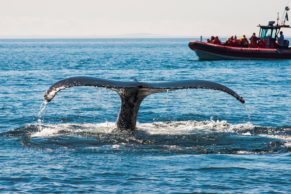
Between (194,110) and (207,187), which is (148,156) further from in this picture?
(194,110)

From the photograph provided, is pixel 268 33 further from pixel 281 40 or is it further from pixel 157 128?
pixel 157 128

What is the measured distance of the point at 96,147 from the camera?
48.0 feet

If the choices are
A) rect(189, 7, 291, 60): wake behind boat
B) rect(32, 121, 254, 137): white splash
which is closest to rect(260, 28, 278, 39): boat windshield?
rect(189, 7, 291, 60): wake behind boat

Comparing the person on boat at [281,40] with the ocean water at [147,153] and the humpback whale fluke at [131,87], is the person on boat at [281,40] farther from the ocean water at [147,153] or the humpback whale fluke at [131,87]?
the humpback whale fluke at [131,87]

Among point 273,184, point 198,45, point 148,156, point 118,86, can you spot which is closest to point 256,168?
point 273,184

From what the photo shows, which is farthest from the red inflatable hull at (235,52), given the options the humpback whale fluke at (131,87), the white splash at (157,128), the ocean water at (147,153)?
the humpback whale fluke at (131,87)

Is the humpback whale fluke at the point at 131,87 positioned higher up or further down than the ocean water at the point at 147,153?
higher up

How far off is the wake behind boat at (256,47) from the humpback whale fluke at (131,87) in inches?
1778

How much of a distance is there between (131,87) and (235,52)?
46.9 metres

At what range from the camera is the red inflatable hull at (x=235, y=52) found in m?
60.3

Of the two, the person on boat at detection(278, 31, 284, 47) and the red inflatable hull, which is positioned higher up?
the person on boat at detection(278, 31, 284, 47)

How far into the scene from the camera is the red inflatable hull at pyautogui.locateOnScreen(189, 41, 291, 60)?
60312 millimetres

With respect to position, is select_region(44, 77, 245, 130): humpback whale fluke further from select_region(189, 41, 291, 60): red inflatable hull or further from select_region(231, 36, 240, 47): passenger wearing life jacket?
select_region(231, 36, 240, 47): passenger wearing life jacket

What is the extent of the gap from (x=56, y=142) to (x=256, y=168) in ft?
14.9
